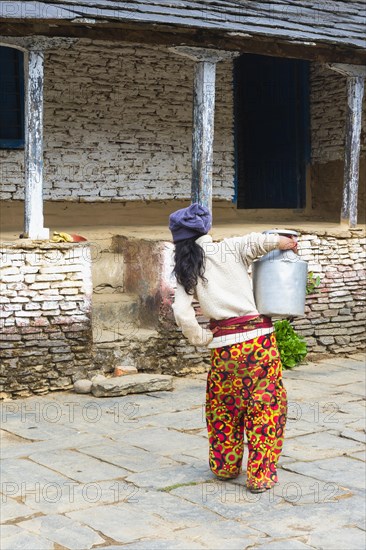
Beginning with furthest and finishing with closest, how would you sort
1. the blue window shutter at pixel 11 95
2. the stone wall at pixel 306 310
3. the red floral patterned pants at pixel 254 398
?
the blue window shutter at pixel 11 95, the stone wall at pixel 306 310, the red floral patterned pants at pixel 254 398

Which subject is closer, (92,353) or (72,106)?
(92,353)

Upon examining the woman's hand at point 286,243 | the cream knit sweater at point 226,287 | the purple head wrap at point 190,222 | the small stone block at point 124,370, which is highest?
the purple head wrap at point 190,222

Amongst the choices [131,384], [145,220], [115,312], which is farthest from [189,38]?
[131,384]

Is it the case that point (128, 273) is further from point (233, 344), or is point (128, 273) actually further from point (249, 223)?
point (233, 344)

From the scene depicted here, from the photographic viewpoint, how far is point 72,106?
1141 cm

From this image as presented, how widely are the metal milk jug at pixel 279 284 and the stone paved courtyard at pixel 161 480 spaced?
110 centimetres

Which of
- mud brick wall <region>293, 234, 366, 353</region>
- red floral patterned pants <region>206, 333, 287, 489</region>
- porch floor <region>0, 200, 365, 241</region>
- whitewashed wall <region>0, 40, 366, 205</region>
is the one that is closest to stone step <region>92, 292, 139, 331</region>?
porch floor <region>0, 200, 365, 241</region>

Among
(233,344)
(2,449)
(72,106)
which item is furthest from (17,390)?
(72,106)

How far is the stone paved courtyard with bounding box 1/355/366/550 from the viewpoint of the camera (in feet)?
16.8

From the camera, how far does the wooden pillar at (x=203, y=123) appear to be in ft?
32.4

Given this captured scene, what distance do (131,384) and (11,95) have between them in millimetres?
4234

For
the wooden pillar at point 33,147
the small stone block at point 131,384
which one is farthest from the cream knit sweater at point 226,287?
the wooden pillar at point 33,147

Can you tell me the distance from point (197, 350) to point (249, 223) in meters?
3.07

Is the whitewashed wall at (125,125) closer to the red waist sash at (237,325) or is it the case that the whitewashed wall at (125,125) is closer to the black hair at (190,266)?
the black hair at (190,266)
